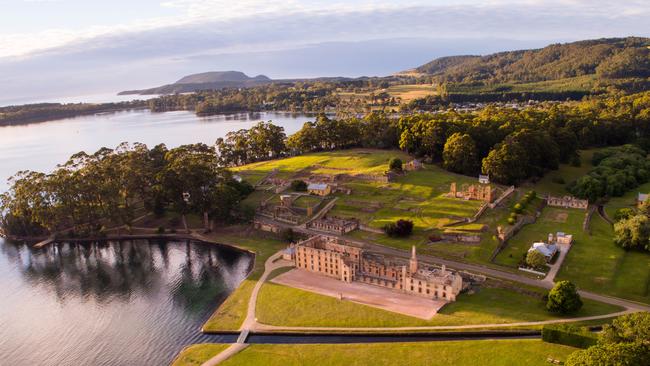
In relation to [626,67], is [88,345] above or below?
below

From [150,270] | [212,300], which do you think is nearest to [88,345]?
[212,300]

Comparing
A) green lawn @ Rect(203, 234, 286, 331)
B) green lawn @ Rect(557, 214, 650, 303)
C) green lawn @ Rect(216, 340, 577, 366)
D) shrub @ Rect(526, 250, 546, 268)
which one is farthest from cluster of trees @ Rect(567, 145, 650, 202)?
green lawn @ Rect(203, 234, 286, 331)

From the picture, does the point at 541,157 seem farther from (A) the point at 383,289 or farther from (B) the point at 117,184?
(B) the point at 117,184

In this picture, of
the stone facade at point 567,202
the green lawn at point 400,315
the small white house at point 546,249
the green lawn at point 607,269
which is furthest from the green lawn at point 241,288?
the stone facade at point 567,202

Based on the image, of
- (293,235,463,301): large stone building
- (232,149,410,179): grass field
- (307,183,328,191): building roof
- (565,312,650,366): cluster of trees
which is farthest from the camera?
(232,149,410,179): grass field

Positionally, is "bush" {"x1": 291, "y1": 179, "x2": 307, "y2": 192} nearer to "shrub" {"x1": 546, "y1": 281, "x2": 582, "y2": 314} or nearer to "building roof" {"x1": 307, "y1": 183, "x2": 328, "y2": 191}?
"building roof" {"x1": 307, "y1": 183, "x2": 328, "y2": 191}
